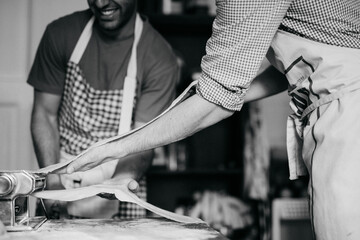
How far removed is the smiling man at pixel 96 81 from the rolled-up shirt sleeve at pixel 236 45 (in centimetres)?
72

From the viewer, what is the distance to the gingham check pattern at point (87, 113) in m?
1.82

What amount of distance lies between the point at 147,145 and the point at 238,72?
284 millimetres

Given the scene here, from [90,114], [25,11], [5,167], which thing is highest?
[25,11]

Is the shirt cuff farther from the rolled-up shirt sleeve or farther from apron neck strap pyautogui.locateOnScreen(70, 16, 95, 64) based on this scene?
apron neck strap pyautogui.locateOnScreen(70, 16, 95, 64)

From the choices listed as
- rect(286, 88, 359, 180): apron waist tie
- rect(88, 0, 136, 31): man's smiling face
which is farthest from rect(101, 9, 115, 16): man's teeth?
rect(286, 88, 359, 180): apron waist tie

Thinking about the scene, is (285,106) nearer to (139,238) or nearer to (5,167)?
(5,167)

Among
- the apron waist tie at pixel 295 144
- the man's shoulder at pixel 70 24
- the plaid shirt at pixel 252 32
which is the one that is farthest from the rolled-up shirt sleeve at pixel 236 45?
the man's shoulder at pixel 70 24

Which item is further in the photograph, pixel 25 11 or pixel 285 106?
pixel 285 106

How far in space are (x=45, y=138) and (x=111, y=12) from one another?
0.50 m

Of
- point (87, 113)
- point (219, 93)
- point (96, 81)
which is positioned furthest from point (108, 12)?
point (219, 93)

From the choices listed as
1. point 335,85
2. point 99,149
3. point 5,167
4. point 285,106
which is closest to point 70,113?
point 99,149

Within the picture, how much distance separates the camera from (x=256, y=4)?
1.01 m

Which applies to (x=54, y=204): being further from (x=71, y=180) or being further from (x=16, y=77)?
(x=16, y=77)

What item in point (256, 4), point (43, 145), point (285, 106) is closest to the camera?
point (256, 4)
